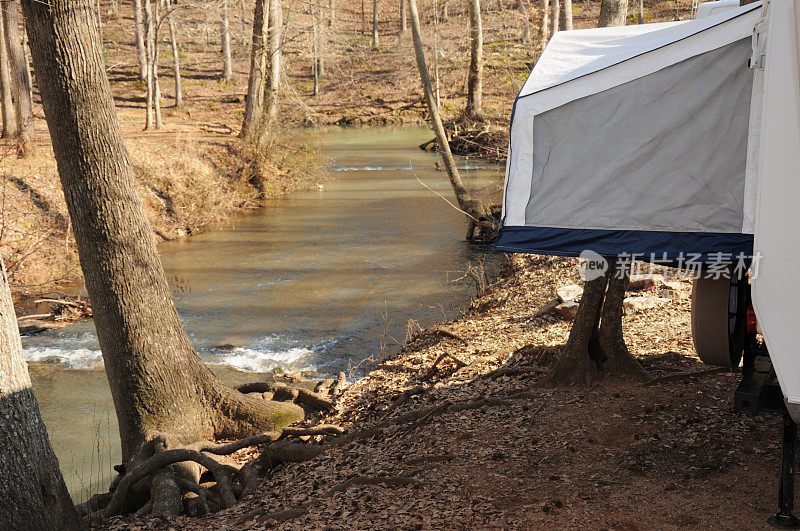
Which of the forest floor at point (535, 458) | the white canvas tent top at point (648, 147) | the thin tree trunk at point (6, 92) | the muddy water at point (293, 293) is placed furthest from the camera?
A: the thin tree trunk at point (6, 92)

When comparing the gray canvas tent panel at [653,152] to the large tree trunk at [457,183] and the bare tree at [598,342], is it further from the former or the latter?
the large tree trunk at [457,183]

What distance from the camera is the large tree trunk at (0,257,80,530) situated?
15.2 feet

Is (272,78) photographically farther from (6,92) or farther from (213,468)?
(213,468)

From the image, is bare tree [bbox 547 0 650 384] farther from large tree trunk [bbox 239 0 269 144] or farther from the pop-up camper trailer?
large tree trunk [bbox 239 0 269 144]

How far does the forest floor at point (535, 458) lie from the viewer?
482 cm

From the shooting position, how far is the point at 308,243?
19.3 meters

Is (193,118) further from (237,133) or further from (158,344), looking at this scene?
(158,344)

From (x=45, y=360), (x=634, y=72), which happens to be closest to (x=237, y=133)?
(x=45, y=360)

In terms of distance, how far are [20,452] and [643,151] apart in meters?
4.87

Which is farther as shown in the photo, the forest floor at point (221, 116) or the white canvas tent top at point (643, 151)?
the forest floor at point (221, 116)

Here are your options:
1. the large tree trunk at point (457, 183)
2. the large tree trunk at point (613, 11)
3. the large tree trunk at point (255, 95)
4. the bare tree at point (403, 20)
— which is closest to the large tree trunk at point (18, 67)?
the large tree trunk at point (255, 95)

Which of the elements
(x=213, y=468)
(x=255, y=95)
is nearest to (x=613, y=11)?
(x=213, y=468)

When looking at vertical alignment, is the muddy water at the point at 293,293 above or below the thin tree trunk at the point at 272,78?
below

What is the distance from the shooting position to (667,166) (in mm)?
5195
